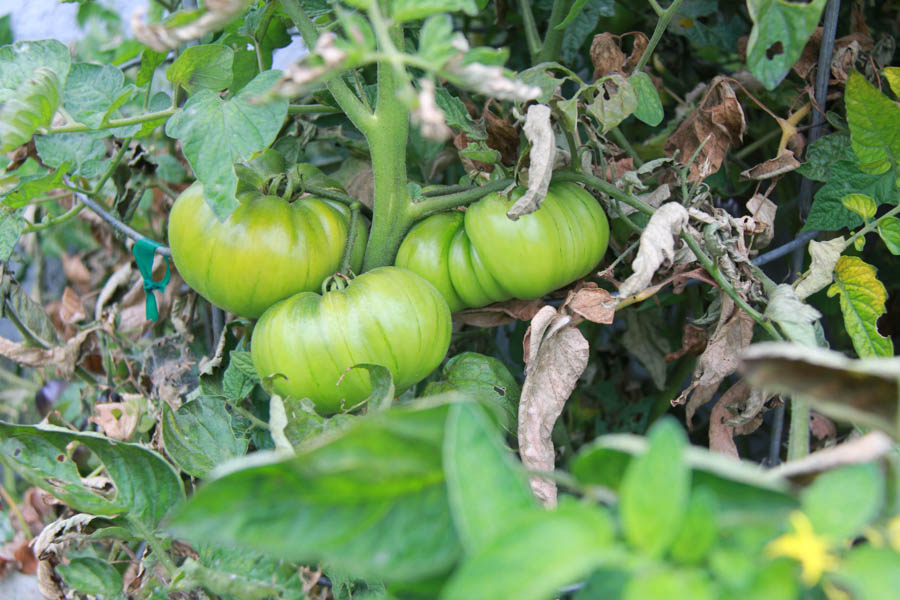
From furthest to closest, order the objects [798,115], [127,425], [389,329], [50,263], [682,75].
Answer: [50,263]
[682,75]
[127,425]
[798,115]
[389,329]

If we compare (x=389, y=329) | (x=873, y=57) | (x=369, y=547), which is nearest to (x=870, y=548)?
(x=369, y=547)

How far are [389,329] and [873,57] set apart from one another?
2.01ft

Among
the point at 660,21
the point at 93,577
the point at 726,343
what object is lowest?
the point at 93,577

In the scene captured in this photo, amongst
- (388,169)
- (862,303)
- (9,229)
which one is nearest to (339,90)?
(388,169)

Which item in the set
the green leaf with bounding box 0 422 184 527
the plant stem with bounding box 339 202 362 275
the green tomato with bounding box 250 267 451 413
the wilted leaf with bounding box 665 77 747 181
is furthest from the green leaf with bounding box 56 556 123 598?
the wilted leaf with bounding box 665 77 747 181

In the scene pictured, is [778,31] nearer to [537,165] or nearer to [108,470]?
[537,165]

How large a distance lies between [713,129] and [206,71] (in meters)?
0.49

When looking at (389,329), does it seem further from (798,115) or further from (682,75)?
(682,75)

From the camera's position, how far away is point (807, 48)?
2.40 ft

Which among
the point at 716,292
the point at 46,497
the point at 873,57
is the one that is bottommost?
the point at 46,497

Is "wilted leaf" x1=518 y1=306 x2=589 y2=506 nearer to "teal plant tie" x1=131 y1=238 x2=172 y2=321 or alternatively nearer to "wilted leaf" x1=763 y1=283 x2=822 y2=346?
"wilted leaf" x1=763 y1=283 x2=822 y2=346

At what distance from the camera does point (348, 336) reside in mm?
572

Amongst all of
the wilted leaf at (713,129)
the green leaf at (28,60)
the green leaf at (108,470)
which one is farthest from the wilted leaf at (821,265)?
the green leaf at (28,60)

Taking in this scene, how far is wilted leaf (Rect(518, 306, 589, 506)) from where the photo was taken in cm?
60
